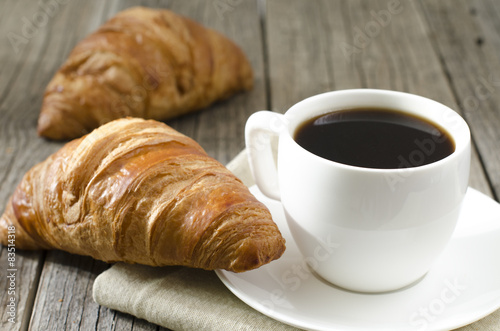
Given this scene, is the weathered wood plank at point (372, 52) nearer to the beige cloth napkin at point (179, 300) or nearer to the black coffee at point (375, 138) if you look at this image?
the black coffee at point (375, 138)

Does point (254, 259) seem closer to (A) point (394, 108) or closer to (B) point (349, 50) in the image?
(A) point (394, 108)

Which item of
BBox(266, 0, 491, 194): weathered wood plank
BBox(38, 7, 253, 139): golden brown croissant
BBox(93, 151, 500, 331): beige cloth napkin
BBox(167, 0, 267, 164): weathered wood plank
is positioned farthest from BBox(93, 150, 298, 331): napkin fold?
BBox(266, 0, 491, 194): weathered wood plank

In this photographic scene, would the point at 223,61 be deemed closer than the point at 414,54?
Yes

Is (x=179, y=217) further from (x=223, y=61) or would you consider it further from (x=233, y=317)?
(x=223, y=61)

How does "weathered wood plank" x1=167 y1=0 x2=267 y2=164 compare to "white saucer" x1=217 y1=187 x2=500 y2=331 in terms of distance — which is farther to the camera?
"weathered wood plank" x1=167 y1=0 x2=267 y2=164

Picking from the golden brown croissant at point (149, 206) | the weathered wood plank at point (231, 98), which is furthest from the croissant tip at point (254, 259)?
the weathered wood plank at point (231, 98)

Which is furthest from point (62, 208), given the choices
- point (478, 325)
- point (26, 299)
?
point (478, 325)

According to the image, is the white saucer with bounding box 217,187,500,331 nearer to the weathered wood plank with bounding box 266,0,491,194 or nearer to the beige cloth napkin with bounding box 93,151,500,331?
the beige cloth napkin with bounding box 93,151,500,331
